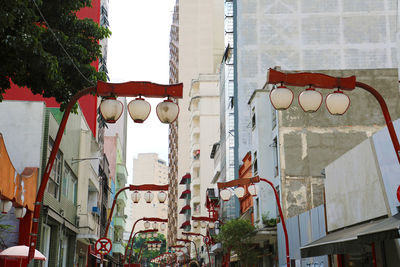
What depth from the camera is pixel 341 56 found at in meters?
44.7

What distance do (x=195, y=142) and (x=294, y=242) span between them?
6990 cm

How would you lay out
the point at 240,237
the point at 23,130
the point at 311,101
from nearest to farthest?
the point at 311,101 < the point at 23,130 < the point at 240,237

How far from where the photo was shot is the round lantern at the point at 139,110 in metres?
9.92

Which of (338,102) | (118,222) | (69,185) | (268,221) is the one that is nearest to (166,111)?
(338,102)

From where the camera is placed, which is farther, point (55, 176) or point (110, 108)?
point (55, 176)

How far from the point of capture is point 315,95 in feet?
31.5

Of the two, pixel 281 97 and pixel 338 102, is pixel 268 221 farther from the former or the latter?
pixel 281 97

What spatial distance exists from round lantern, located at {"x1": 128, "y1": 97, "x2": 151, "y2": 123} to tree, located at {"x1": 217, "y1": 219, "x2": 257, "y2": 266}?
26371mm

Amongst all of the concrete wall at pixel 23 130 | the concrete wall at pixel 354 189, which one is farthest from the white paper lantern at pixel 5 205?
the concrete wall at pixel 354 189

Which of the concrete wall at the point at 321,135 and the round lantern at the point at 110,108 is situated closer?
the round lantern at the point at 110,108

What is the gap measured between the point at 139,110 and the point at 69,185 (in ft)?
68.9

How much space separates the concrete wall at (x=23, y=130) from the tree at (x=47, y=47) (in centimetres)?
740

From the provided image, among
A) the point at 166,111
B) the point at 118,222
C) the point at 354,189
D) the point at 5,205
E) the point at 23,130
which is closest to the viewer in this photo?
the point at 166,111

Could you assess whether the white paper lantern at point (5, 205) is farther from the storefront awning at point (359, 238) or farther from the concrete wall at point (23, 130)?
the storefront awning at point (359, 238)
